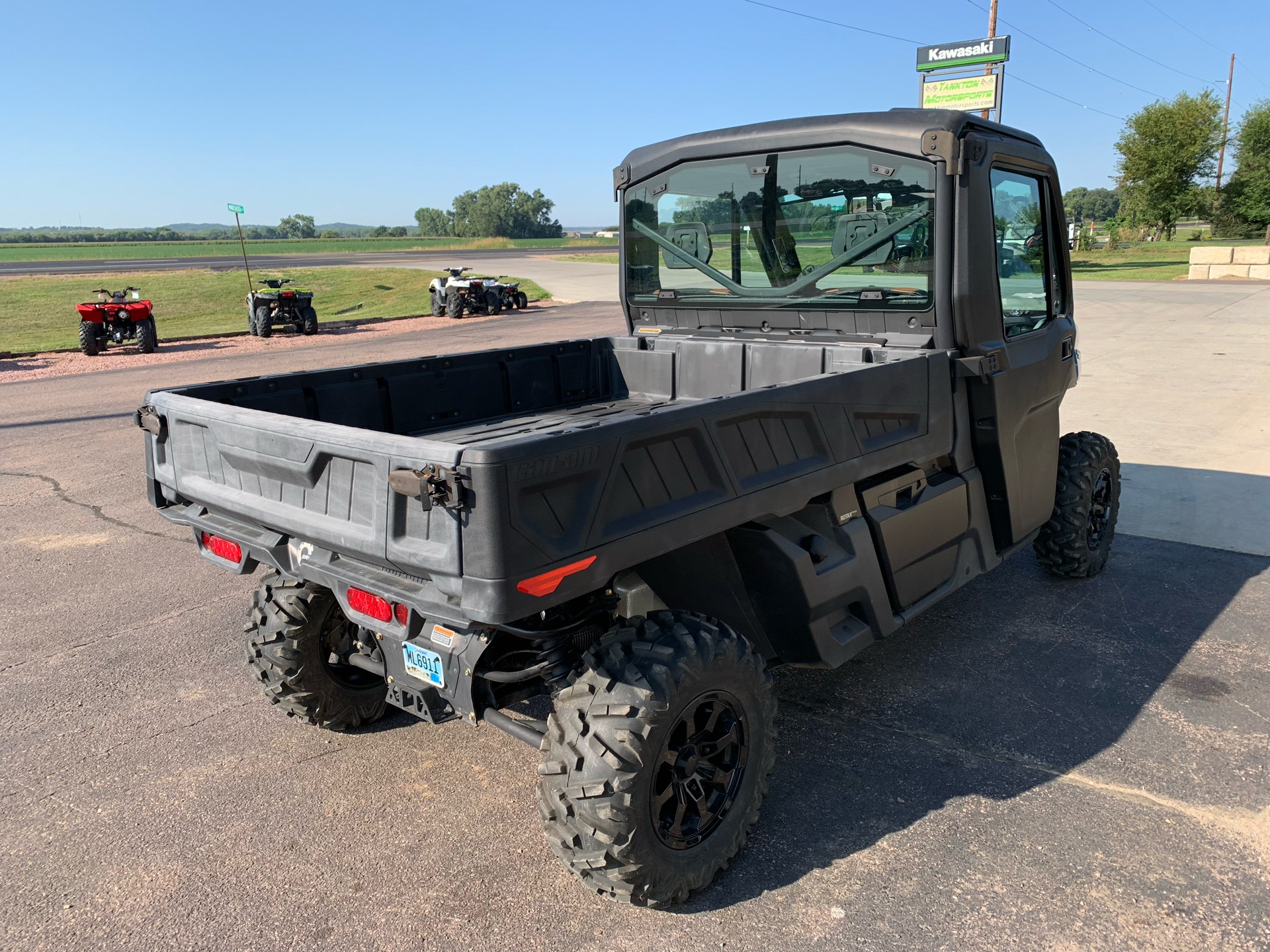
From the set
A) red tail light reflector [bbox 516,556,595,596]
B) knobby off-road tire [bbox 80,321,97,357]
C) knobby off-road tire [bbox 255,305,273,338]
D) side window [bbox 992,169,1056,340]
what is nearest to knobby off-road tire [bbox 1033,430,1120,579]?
side window [bbox 992,169,1056,340]

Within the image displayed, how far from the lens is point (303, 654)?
3523 mm

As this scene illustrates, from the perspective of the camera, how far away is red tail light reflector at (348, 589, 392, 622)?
2.67 meters

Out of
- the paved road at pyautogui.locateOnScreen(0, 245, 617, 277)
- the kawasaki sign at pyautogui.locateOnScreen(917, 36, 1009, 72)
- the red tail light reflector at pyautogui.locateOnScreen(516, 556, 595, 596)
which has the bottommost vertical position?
the red tail light reflector at pyautogui.locateOnScreen(516, 556, 595, 596)

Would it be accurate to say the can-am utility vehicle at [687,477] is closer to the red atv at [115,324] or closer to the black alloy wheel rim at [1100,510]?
the black alloy wheel rim at [1100,510]

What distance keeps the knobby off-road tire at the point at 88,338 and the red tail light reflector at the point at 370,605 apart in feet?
57.6

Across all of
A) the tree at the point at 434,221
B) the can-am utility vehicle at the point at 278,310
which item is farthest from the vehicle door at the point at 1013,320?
the tree at the point at 434,221

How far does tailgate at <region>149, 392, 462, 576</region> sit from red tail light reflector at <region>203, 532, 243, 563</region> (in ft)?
0.54

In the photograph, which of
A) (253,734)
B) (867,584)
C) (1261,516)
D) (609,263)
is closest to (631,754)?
(867,584)

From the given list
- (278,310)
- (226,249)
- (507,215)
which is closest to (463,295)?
(278,310)

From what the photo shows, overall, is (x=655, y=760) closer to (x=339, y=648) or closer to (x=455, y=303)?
(x=339, y=648)

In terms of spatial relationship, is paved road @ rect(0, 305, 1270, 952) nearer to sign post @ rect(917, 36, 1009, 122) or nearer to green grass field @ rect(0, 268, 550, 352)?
green grass field @ rect(0, 268, 550, 352)

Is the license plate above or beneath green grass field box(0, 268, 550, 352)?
beneath

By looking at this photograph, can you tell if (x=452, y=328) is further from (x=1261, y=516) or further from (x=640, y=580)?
(x=640, y=580)

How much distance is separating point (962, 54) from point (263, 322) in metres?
27.5
